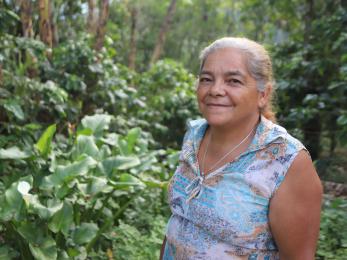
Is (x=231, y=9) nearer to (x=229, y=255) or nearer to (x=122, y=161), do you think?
(x=122, y=161)

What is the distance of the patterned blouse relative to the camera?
1.27 m

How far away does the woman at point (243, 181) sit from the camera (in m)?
1.25

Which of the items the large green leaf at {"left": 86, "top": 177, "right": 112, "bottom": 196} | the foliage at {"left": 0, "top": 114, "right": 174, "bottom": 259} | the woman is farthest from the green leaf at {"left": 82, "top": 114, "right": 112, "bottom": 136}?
the woman

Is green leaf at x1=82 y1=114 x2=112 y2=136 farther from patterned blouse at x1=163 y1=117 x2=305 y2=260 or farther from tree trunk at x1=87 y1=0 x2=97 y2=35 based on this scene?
tree trunk at x1=87 y1=0 x2=97 y2=35

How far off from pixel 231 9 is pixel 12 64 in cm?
1077

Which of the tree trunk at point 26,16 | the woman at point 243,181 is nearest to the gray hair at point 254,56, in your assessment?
the woman at point 243,181

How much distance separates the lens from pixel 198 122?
161 centimetres

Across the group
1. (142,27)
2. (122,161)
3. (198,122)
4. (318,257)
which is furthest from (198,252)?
(142,27)

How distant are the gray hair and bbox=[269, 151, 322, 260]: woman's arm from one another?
25 centimetres

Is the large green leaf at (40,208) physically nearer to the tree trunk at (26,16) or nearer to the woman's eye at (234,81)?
the woman's eye at (234,81)

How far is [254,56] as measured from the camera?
1340mm

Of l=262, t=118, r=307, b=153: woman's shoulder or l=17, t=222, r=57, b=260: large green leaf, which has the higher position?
l=262, t=118, r=307, b=153: woman's shoulder

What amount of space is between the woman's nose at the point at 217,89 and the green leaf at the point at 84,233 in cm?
167

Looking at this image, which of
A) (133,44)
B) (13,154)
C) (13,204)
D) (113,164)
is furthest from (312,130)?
(133,44)
